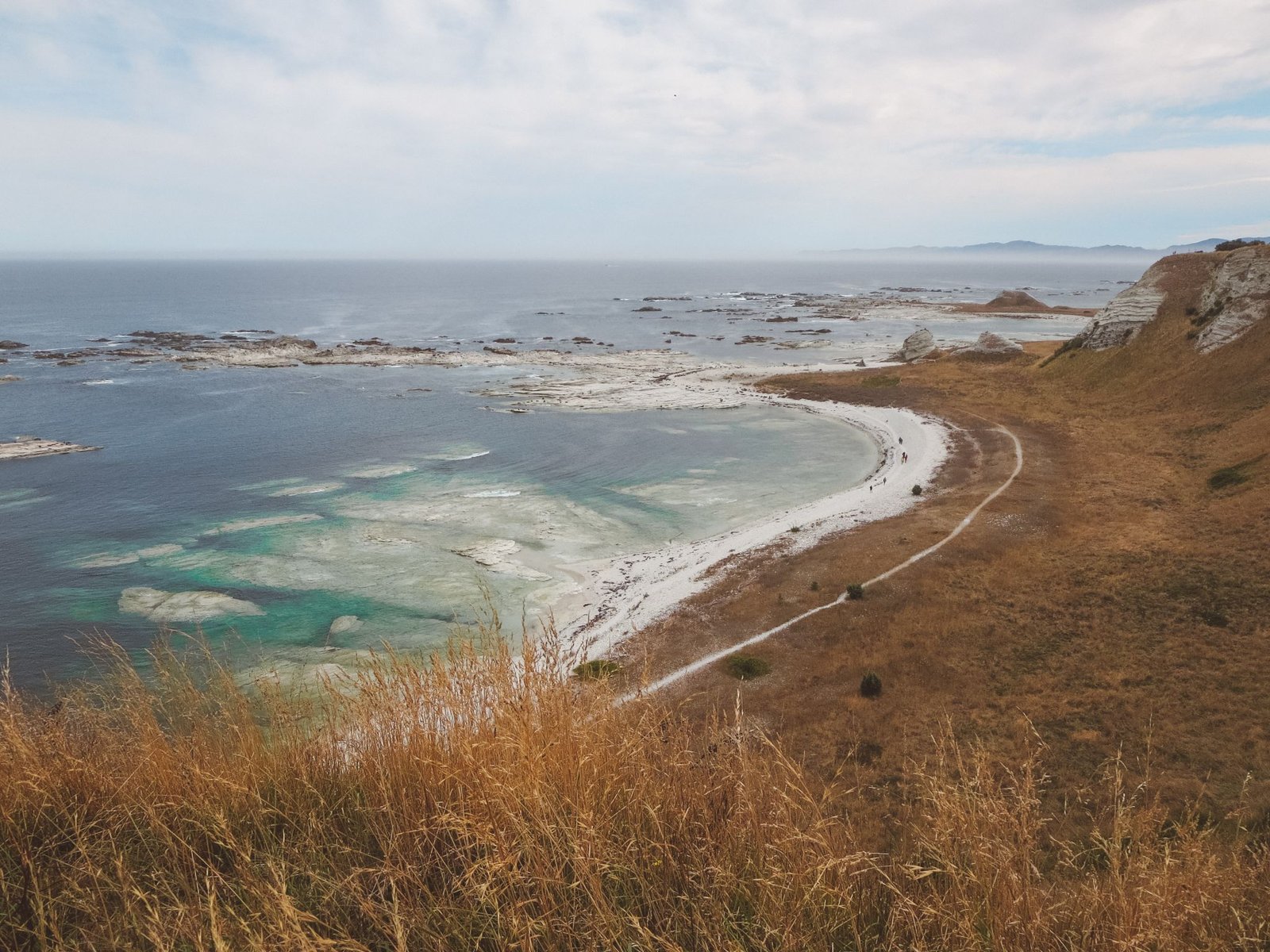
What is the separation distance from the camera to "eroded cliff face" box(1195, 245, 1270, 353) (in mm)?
49969

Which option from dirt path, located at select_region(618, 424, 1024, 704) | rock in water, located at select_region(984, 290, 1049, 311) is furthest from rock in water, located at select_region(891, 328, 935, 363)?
rock in water, located at select_region(984, 290, 1049, 311)

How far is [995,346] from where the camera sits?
7950 centimetres

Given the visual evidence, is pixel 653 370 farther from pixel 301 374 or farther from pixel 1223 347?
pixel 1223 347

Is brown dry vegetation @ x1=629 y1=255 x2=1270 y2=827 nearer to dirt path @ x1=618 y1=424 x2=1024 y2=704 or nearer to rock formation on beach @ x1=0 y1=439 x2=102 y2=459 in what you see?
dirt path @ x1=618 y1=424 x2=1024 y2=704

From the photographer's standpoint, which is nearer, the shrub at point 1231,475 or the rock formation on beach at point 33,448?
the shrub at point 1231,475

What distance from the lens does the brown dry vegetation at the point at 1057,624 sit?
667 inches

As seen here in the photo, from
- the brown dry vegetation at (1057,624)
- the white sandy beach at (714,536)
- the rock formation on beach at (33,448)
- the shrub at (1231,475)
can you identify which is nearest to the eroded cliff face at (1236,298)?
the brown dry vegetation at (1057,624)

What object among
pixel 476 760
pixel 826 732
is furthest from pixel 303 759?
pixel 826 732

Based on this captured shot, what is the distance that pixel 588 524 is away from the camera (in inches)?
1531

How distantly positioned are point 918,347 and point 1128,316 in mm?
29959

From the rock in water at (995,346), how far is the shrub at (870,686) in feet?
234

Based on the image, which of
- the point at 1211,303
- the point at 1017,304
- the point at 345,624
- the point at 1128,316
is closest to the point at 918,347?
the point at 1128,316

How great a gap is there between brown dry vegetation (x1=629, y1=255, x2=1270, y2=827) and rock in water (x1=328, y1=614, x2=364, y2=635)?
39.5 feet

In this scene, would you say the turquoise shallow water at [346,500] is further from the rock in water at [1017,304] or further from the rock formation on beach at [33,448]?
the rock in water at [1017,304]
